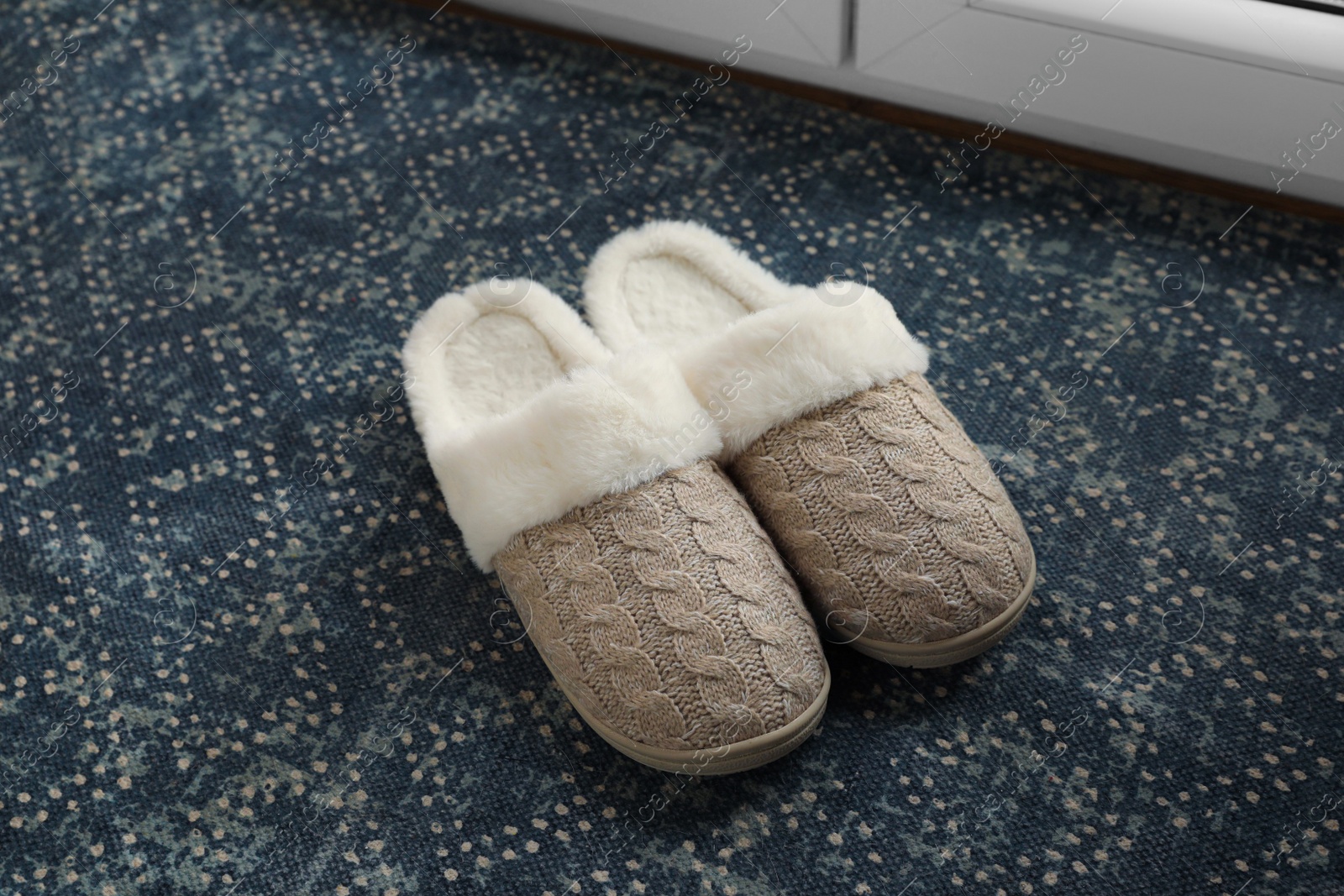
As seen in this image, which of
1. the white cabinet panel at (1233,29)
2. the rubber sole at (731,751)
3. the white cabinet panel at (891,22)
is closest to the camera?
the rubber sole at (731,751)

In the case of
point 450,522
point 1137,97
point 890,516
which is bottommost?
point 450,522

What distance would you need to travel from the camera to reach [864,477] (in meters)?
0.95

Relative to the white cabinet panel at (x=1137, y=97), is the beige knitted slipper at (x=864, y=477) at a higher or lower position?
lower

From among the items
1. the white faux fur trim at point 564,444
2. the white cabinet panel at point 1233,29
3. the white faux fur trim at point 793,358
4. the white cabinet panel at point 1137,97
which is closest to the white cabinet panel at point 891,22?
the white cabinet panel at point 1137,97

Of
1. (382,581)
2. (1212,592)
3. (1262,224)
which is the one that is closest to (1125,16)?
(1262,224)

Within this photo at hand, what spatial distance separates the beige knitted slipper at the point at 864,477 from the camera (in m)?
0.92

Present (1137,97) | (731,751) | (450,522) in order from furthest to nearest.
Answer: (1137,97) < (450,522) < (731,751)

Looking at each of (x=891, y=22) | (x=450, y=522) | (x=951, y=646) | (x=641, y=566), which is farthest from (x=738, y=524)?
(x=891, y=22)

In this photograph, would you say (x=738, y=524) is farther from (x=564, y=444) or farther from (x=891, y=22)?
(x=891, y=22)

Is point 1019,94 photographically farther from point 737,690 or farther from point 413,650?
point 413,650

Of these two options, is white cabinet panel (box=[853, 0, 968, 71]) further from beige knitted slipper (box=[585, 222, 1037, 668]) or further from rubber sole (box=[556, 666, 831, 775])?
rubber sole (box=[556, 666, 831, 775])

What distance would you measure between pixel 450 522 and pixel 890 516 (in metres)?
0.45

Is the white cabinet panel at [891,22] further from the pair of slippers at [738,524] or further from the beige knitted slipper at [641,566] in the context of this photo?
the beige knitted slipper at [641,566]

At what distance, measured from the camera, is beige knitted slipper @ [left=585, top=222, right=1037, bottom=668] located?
92 centimetres
